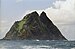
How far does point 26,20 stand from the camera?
182375mm

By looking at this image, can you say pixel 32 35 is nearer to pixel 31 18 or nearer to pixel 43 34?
pixel 43 34

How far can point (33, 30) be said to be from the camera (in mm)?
171125

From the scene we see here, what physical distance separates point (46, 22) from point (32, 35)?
1381 inches

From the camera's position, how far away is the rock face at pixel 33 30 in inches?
6467

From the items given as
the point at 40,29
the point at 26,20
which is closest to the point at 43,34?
the point at 40,29

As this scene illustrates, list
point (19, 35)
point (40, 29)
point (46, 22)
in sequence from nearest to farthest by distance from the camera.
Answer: point (19, 35), point (40, 29), point (46, 22)

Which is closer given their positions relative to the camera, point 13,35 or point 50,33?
point 13,35

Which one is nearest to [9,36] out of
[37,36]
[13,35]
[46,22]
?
[13,35]

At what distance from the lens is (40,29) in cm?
17488

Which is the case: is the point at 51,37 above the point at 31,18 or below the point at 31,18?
below

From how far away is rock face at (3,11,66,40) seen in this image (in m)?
164

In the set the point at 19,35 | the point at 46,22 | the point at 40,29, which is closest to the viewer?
the point at 19,35

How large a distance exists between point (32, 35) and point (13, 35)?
10260mm

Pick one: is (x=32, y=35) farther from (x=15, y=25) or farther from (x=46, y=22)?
(x=46, y=22)
